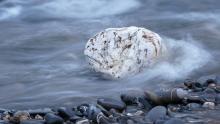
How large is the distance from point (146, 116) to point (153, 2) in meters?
7.33

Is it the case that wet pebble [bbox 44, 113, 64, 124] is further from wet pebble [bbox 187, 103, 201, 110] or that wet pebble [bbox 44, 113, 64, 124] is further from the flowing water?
wet pebble [bbox 187, 103, 201, 110]

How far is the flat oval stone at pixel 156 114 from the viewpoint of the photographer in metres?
5.99

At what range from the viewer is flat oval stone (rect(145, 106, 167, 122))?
5989mm

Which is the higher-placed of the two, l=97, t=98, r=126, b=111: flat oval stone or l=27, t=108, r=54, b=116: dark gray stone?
l=97, t=98, r=126, b=111: flat oval stone

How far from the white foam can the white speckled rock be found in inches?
171

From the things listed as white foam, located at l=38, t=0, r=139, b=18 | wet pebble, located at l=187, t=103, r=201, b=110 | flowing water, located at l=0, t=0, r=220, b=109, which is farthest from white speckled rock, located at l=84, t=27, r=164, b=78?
white foam, located at l=38, t=0, r=139, b=18

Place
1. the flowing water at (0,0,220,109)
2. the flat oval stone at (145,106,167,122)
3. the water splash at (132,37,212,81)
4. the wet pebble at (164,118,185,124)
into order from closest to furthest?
the wet pebble at (164,118,185,124)
the flat oval stone at (145,106,167,122)
the flowing water at (0,0,220,109)
the water splash at (132,37,212,81)

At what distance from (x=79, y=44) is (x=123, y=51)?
2.16 metres

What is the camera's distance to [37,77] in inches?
333

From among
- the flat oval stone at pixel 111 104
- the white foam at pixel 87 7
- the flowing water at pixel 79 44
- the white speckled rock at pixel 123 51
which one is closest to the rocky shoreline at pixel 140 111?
the flat oval stone at pixel 111 104

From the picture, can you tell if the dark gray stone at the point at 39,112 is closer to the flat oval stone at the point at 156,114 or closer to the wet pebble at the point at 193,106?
the flat oval stone at the point at 156,114

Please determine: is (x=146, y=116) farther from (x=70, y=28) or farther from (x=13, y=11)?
(x=13, y=11)

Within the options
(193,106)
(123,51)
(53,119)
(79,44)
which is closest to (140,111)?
(193,106)

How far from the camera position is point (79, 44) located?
1039 centimetres
